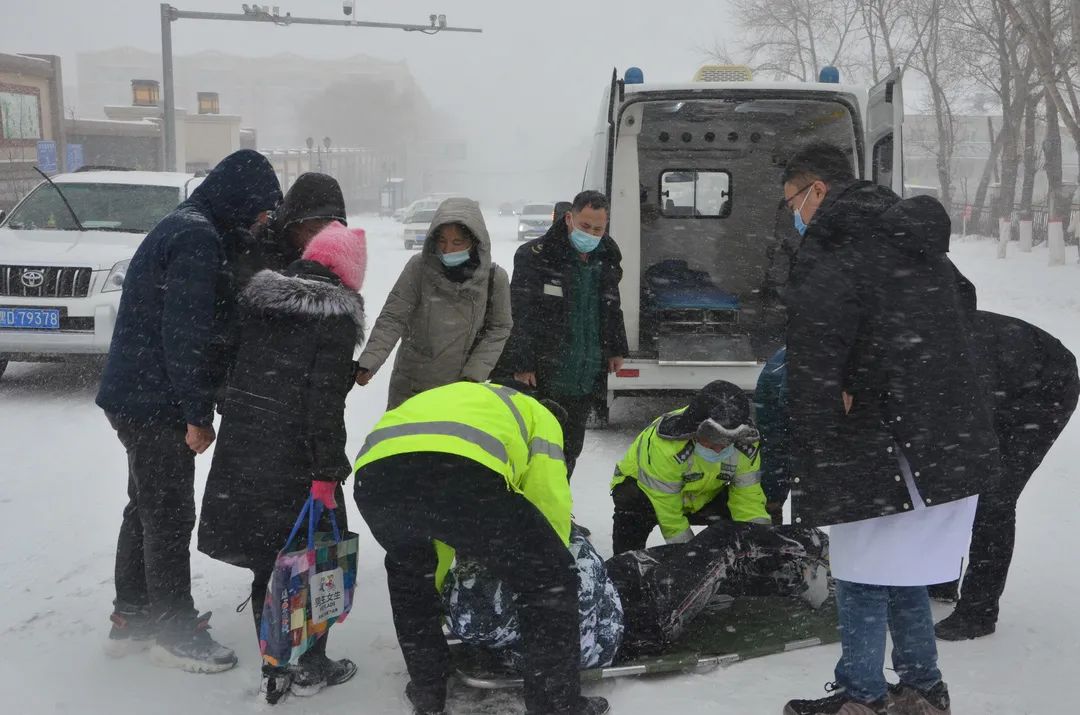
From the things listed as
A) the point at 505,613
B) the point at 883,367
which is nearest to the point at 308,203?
the point at 505,613

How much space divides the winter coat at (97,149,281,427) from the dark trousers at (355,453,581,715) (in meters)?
0.81

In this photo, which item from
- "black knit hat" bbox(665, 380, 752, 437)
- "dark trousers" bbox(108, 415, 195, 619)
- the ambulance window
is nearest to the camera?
"dark trousers" bbox(108, 415, 195, 619)

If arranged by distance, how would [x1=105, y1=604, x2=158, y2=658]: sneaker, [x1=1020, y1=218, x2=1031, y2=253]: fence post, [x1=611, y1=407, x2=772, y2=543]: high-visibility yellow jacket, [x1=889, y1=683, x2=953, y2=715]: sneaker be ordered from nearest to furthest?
[x1=889, y1=683, x2=953, y2=715]: sneaker
[x1=105, y1=604, x2=158, y2=658]: sneaker
[x1=611, y1=407, x2=772, y2=543]: high-visibility yellow jacket
[x1=1020, y1=218, x2=1031, y2=253]: fence post

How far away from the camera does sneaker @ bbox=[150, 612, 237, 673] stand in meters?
3.58

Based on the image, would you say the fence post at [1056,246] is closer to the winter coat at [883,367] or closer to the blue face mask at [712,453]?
the blue face mask at [712,453]

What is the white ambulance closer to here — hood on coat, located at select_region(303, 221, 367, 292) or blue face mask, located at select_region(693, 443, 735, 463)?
blue face mask, located at select_region(693, 443, 735, 463)

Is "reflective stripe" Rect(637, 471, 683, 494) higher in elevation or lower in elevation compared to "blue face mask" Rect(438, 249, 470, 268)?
lower

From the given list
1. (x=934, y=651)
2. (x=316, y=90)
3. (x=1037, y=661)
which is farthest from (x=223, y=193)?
(x=316, y=90)

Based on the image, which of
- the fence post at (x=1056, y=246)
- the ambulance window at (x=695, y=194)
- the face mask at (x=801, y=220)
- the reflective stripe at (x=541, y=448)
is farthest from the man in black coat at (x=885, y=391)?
the fence post at (x=1056, y=246)

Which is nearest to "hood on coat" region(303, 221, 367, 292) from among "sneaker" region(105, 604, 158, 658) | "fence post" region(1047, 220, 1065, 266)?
"sneaker" region(105, 604, 158, 658)

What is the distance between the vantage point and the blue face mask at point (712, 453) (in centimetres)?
402

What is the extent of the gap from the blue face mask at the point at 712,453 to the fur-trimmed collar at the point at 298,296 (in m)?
1.52

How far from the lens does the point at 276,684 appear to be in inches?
132

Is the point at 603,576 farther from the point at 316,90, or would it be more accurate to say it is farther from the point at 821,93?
the point at 316,90
